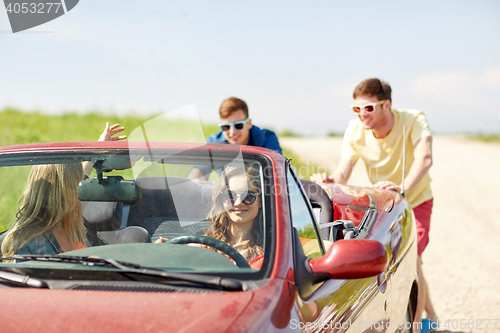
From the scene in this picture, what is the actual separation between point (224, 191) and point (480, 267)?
192 inches

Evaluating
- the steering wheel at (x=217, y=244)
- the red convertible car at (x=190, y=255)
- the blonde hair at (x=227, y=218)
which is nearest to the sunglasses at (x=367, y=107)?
the red convertible car at (x=190, y=255)

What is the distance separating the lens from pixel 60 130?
25.0m

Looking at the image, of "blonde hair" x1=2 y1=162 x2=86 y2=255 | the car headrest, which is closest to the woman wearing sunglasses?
the car headrest

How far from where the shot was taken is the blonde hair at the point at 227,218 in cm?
215

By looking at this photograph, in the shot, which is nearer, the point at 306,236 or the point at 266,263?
the point at 266,263

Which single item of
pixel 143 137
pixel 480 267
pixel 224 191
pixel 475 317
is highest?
pixel 143 137

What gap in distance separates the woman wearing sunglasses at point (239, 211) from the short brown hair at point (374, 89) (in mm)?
2511

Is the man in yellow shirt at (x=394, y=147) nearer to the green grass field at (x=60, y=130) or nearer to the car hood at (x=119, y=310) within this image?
the green grass field at (x=60, y=130)

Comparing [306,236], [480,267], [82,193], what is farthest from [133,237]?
[480,267]

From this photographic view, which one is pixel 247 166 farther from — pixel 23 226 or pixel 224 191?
pixel 23 226

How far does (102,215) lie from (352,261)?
1417mm

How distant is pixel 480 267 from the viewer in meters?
6.15

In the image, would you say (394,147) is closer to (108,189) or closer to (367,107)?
(367,107)

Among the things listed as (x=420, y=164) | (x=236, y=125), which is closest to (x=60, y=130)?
(x=236, y=125)
